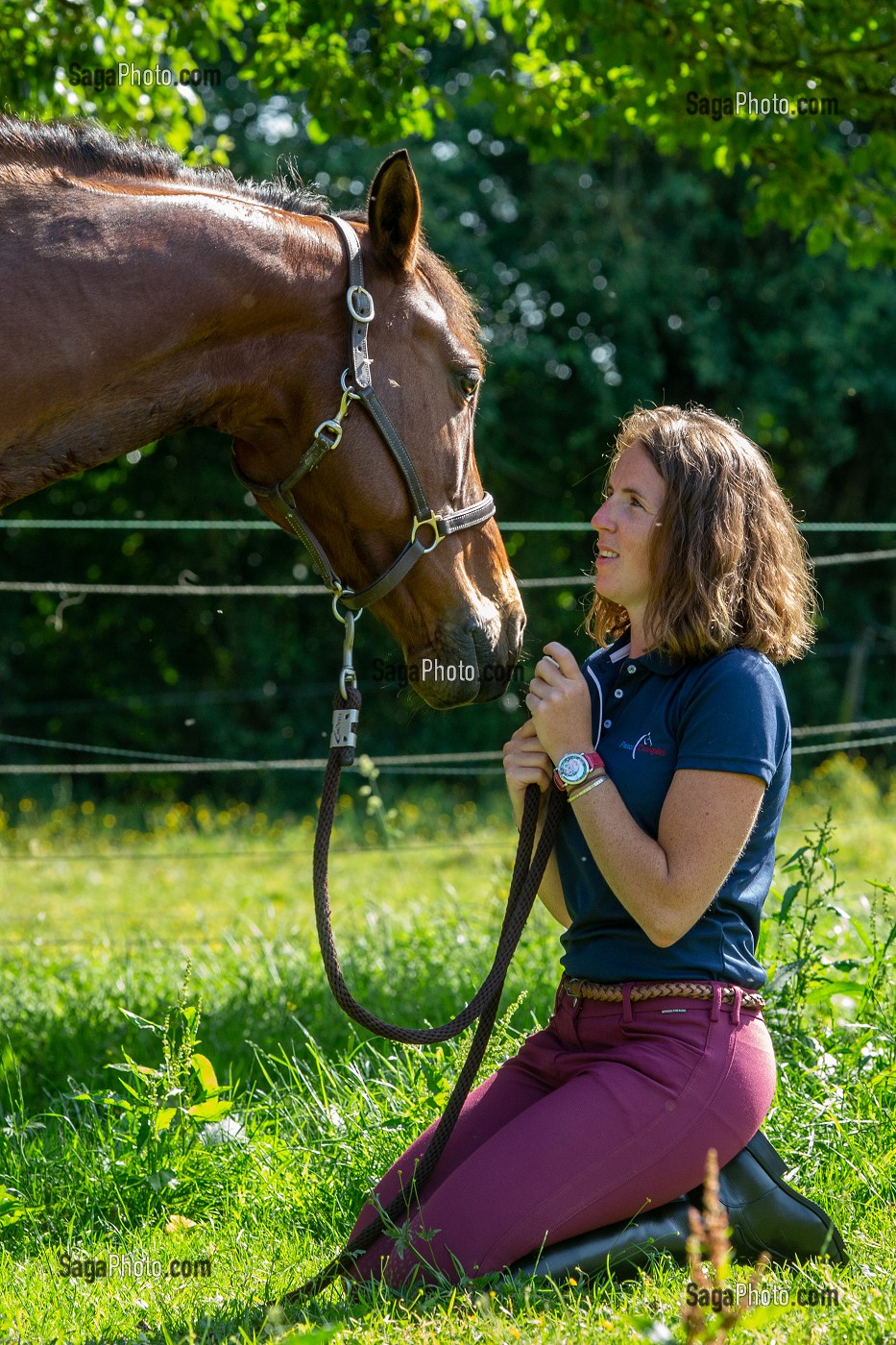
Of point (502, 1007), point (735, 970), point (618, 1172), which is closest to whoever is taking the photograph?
point (618, 1172)

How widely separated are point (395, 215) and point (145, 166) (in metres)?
0.49

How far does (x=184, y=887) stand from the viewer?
8.23 meters

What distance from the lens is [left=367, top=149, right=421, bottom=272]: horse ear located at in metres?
2.30

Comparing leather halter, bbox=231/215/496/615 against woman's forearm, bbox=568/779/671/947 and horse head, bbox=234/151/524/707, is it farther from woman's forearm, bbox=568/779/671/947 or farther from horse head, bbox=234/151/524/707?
woman's forearm, bbox=568/779/671/947

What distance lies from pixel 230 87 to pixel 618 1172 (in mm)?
11717

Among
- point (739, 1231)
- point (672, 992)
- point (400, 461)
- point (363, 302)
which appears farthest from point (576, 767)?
point (363, 302)

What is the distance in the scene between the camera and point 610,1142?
199cm

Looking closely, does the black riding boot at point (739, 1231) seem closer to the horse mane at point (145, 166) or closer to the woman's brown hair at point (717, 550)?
the woman's brown hair at point (717, 550)

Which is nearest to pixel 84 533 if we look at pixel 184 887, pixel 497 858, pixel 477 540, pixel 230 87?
pixel 230 87

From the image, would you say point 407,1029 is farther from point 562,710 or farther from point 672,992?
point 562,710

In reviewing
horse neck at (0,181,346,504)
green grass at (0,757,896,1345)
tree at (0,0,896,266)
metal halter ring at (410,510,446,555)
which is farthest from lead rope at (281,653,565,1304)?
tree at (0,0,896,266)

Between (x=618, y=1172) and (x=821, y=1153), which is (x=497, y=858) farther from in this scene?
(x=618, y=1172)

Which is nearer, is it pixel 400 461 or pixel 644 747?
pixel 644 747

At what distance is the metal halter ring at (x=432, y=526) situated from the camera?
7.81 ft
